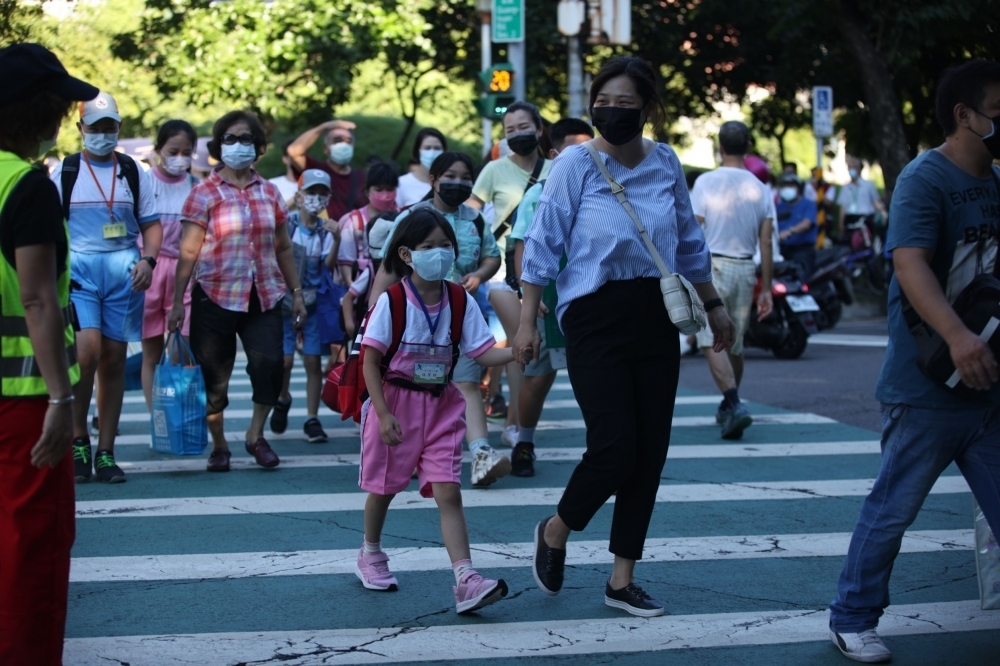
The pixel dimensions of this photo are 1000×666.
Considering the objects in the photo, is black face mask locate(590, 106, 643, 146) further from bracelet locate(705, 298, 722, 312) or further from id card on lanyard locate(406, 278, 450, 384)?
id card on lanyard locate(406, 278, 450, 384)

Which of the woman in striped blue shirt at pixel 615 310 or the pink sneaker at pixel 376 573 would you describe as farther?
the pink sneaker at pixel 376 573

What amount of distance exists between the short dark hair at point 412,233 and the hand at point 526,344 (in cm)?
53

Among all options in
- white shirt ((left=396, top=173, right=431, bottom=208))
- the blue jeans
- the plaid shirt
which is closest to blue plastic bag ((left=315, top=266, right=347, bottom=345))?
white shirt ((left=396, top=173, right=431, bottom=208))

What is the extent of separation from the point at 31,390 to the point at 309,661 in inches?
53.9

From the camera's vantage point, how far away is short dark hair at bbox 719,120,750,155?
28.0 ft

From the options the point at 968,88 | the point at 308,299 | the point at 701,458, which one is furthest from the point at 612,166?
the point at 308,299

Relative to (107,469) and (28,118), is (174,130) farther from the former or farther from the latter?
(28,118)

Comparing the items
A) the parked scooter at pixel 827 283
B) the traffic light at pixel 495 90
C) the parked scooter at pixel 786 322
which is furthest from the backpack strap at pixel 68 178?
the parked scooter at pixel 827 283

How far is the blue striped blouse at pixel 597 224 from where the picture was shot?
4602mm

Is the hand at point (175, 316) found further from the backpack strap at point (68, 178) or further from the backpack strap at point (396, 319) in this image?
the backpack strap at point (396, 319)

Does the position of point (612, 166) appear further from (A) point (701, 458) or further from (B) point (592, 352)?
(A) point (701, 458)

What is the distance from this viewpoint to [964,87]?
3951 millimetres

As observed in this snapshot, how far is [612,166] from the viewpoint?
4.69 metres

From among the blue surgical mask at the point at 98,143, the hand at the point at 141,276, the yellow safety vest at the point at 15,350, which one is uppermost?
the blue surgical mask at the point at 98,143
